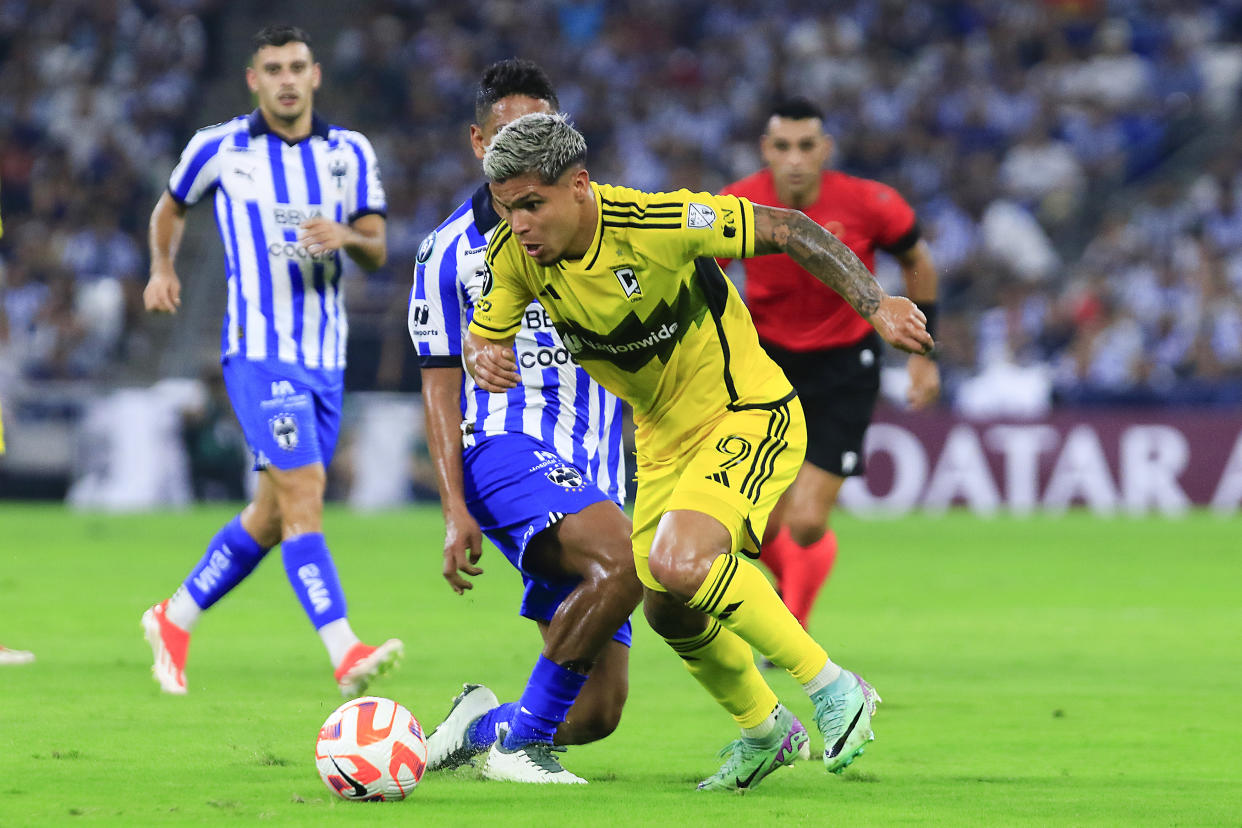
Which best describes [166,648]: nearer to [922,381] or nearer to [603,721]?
[603,721]

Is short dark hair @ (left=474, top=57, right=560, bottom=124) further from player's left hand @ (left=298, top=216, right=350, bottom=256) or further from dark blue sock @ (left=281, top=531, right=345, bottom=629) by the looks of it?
dark blue sock @ (left=281, top=531, right=345, bottom=629)

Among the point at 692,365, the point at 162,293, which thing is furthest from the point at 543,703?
the point at 162,293

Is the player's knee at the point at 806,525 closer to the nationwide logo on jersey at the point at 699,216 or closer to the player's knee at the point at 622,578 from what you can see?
the player's knee at the point at 622,578

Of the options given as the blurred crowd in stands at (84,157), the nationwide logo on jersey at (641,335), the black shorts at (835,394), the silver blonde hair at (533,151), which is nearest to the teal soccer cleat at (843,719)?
the nationwide logo on jersey at (641,335)

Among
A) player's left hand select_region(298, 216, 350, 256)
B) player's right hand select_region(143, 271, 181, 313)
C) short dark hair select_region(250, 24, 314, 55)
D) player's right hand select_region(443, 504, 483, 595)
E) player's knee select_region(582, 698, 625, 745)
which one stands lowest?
player's knee select_region(582, 698, 625, 745)

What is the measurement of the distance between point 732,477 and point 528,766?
106cm

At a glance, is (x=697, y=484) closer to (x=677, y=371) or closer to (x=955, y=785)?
(x=677, y=371)

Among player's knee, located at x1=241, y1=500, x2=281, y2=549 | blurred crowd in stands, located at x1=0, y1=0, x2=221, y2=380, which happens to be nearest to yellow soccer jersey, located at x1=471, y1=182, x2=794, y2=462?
player's knee, located at x1=241, y1=500, x2=281, y2=549

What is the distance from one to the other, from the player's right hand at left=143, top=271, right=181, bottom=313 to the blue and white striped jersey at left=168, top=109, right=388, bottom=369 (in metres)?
0.24

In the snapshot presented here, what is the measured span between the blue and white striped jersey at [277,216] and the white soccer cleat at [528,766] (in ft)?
8.83

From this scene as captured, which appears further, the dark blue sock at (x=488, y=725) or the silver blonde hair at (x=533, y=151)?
the dark blue sock at (x=488, y=725)

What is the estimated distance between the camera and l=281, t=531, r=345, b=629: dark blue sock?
7129 millimetres

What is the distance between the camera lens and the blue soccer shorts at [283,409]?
736 centimetres

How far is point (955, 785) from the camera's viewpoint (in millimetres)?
5250
